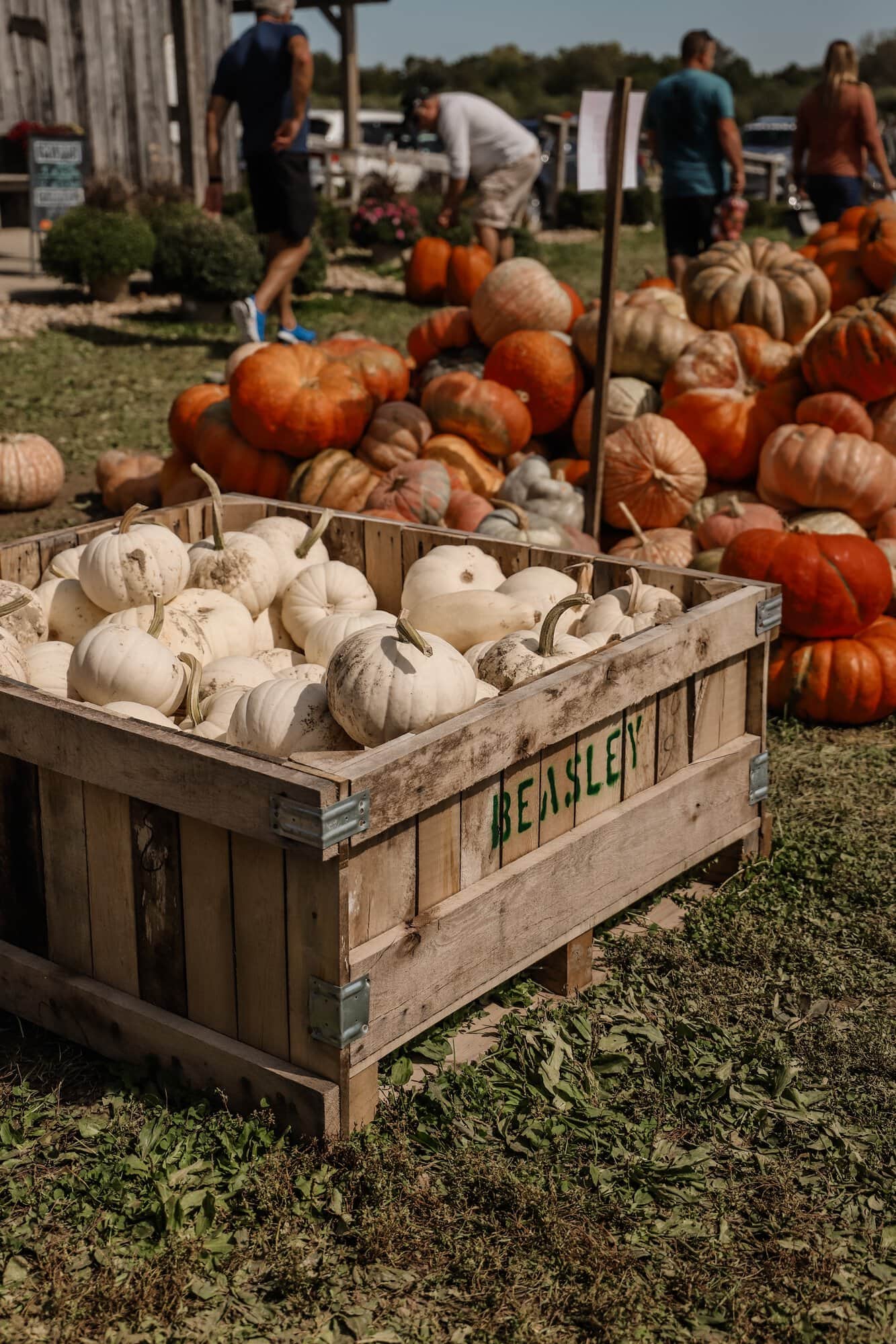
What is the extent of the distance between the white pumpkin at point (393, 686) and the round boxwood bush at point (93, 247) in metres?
10.8

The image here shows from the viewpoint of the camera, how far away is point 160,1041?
9.26 ft

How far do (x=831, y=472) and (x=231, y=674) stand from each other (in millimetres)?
3064

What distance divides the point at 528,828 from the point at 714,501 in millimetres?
3234

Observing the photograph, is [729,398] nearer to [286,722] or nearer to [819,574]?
[819,574]

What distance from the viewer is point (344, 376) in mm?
6336

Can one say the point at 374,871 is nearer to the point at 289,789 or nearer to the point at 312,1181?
the point at 289,789

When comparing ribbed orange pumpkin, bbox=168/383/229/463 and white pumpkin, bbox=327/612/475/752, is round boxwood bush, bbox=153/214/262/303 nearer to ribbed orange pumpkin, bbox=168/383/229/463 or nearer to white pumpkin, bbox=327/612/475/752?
ribbed orange pumpkin, bbox=168/383/229/463

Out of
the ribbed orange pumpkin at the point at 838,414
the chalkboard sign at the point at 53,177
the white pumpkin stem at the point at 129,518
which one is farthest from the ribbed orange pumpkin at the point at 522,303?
the chalkboard sign at the point at 53,177

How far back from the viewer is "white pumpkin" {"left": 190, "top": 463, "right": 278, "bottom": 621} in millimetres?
3977

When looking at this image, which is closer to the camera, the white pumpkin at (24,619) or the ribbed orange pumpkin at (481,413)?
the white pumpkin at (24,619)

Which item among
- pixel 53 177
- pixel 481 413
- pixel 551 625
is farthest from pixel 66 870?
pixel 53 177

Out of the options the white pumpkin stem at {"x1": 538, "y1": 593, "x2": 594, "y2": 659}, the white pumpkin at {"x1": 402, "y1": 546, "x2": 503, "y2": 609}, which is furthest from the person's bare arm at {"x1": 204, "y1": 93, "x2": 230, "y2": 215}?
the white pumpkin stem at {"x1": 538, "y1": 593, "x2": 594, "y2": 659}

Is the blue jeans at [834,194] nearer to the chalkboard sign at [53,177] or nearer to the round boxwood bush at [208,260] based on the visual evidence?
the round boxwood bush at [208,260]

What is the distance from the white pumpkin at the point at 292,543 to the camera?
415cm
